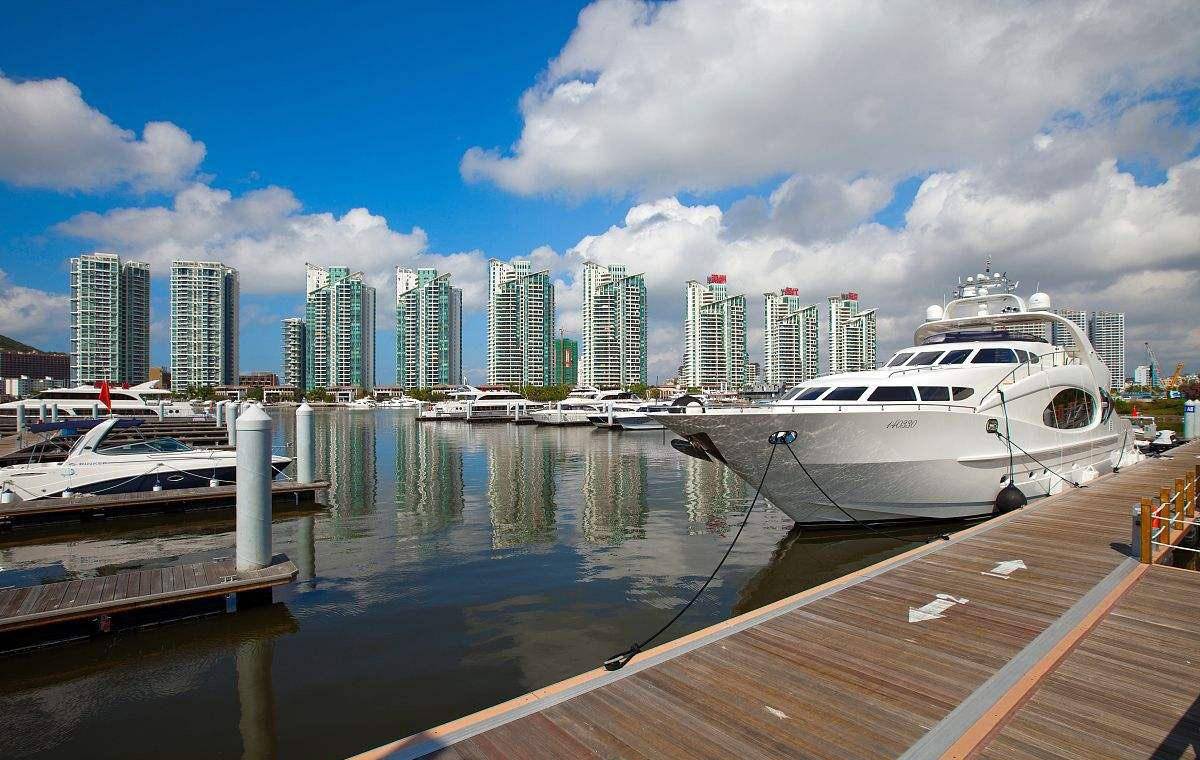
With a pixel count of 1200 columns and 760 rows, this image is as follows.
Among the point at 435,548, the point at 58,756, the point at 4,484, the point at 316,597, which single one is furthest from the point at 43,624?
the point at 4,484

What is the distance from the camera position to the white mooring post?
10344mm

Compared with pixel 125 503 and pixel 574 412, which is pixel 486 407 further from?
pixel 125 503

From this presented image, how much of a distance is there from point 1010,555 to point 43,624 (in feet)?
47.1

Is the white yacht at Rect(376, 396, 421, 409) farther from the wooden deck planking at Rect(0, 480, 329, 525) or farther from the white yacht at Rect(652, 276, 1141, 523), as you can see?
the white yacht at Rect(652, 276, 1141, 523)

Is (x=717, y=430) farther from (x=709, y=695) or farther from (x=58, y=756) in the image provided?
(x=58, y=756)

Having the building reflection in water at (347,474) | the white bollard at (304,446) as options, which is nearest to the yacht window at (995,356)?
the building reflection in water at (347,474)

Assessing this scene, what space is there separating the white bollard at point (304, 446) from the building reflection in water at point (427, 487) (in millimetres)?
3393

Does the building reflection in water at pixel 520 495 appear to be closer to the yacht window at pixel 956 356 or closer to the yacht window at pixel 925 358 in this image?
the yacht window at pixel 925 358

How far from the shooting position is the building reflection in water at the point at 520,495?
16.3m

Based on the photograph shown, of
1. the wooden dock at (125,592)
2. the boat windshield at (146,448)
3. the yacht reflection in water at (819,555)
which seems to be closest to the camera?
the wooden dock at (125,592)

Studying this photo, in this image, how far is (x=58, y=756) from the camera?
650cm

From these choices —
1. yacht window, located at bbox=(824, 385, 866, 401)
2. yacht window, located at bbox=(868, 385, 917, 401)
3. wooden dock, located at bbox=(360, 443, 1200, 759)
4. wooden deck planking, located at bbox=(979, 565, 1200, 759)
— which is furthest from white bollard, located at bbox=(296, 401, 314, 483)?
wooden deck planking, located at bbox=(979, 565, 1200, 759)

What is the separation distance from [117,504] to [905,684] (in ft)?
70.7

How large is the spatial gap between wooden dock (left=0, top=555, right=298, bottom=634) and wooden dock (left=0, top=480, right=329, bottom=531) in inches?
381
